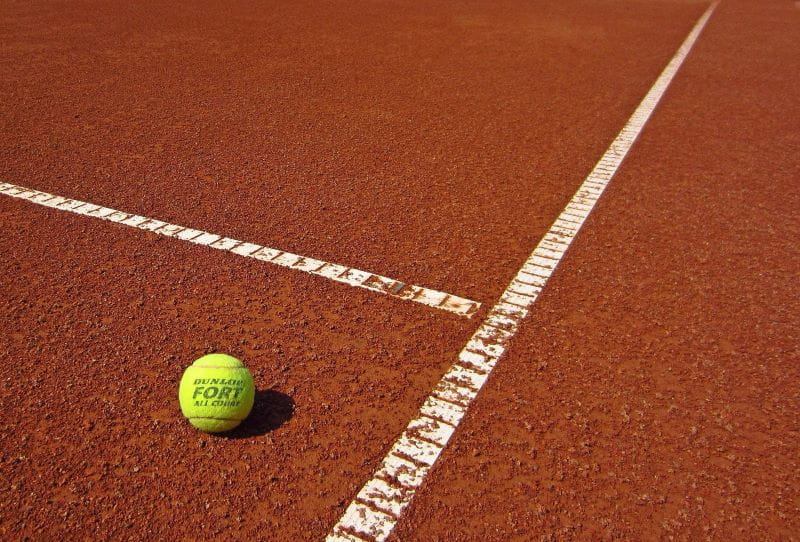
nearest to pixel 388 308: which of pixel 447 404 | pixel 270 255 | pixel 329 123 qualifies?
pixel 447 404

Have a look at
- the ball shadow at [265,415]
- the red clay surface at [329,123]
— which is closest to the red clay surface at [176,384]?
the ball shadow at [265,415]

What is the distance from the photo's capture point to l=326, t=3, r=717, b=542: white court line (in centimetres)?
256

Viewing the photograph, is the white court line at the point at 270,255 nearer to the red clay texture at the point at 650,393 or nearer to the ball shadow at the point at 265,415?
the red clay texture at the point at 650,393

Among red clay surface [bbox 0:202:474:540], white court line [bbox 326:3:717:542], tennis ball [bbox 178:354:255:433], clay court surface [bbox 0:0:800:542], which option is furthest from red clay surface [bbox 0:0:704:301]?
tennis ball [bbox 178:354:255:433]

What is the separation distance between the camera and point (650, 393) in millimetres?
3262

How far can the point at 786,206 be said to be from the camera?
5.44 m

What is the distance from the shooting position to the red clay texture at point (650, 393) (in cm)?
261

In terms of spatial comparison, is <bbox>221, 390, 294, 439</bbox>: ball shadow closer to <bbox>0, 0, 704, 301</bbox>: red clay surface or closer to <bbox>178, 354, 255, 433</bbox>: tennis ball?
<bbox>178, 354, 255, 433</bbox>: tennis ball

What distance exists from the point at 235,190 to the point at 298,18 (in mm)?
8488

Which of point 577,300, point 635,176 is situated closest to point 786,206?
point 635,176

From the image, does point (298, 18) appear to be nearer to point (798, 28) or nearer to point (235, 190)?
point (235, 190)

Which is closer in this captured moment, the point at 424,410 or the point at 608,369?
the point at 424,410

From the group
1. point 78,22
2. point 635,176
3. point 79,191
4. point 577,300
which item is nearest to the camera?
point 577,300

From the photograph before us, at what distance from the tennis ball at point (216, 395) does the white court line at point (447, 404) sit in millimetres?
656
